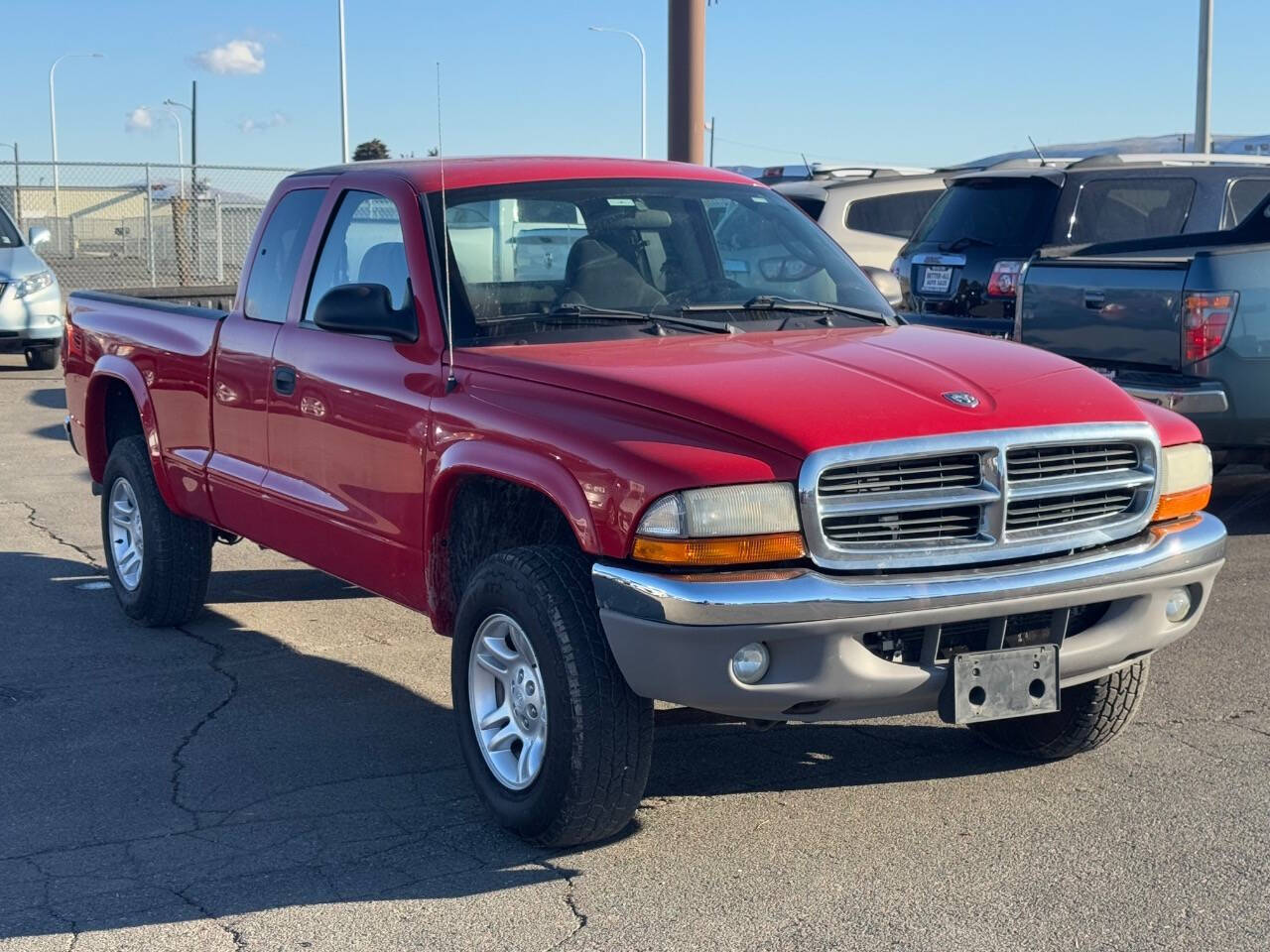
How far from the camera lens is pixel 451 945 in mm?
3844

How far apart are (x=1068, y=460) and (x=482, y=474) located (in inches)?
63.3

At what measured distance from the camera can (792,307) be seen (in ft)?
17.8

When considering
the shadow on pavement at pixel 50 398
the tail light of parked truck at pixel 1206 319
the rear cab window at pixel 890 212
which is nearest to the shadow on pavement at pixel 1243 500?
the tail light of parked truck at pixel 1206 319

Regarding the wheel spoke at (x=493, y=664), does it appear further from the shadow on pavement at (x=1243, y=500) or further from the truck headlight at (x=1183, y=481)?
the shadow on pavement at (x=1243, y=500)

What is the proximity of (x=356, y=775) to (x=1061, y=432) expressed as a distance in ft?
7.80

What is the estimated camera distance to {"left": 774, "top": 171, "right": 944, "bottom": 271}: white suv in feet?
45.5

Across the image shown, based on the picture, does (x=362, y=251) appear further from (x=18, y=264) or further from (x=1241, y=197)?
(x=18, y=264)

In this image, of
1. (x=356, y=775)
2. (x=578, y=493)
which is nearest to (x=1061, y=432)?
(x=578, y=493)

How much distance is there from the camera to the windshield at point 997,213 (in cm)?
1067

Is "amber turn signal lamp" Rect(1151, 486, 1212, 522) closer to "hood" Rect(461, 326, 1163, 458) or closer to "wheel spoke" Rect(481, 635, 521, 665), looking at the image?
"hood" Rect(461, 326, 1163, 458)

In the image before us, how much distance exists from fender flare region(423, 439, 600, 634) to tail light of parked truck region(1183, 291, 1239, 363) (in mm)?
4281

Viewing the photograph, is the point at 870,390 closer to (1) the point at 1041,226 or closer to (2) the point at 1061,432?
(2) the point at 1061,432

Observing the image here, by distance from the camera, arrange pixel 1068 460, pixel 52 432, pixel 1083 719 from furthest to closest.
Result: 1. pixel 52 432
2. pixel 1083 719
3. pixel 1068 460

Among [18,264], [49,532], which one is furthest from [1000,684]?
[18,264]
